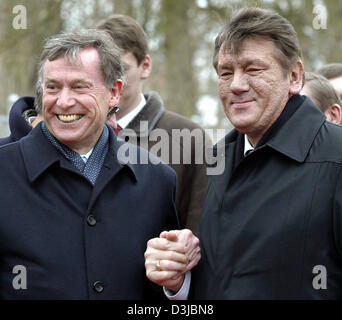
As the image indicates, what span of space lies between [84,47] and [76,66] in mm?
134

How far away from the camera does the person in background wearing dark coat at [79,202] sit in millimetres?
2703

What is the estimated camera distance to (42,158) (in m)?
2.87

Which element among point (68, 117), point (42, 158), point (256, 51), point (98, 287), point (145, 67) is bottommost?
point (98, 287)

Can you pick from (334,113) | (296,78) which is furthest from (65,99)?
(334,113)

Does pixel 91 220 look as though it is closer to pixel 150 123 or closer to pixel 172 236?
pixel 172 236

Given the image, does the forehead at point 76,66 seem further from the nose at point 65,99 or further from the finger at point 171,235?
the finger at point 171,235

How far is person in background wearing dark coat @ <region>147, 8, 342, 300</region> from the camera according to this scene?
243 centimetres

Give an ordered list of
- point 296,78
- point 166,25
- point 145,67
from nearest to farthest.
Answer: point 296,78 → point 145,67 → point 166,25

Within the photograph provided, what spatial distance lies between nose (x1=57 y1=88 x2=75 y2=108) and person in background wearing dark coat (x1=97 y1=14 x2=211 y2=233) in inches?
44.8

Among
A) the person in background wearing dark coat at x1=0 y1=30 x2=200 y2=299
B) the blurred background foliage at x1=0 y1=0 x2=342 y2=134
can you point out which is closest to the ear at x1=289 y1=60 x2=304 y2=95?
the person in background wearing dark coat at x1=0 y1=30 x2=200 y2=299

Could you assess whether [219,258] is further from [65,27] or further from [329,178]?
[65,27]

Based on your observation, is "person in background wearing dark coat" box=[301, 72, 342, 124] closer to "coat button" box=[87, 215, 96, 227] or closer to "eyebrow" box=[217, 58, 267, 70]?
"eyebrow" box=[217, 58, 267, 70]

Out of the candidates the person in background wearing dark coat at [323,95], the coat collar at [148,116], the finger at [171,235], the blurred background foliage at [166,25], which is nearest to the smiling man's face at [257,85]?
the finger at [171,235]

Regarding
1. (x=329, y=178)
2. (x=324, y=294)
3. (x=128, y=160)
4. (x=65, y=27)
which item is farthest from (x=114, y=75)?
(x=65, y=27)
